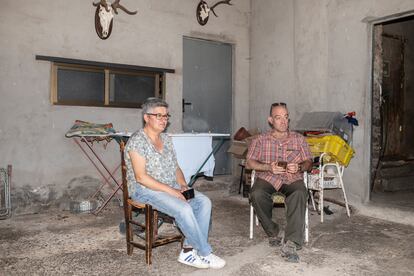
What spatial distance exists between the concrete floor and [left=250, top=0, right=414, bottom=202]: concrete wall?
1.19 m

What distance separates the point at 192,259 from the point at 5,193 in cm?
291

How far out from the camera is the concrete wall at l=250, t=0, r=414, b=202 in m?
5.07

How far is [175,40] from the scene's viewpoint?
6227mm

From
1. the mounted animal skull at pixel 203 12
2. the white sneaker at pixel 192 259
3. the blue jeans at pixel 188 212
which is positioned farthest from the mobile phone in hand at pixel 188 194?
the mounted animal skull at pixel 203 12

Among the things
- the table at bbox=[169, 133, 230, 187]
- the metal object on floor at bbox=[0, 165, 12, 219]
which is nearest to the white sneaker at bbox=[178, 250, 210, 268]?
the table at bbox=[169, 133, 230, 187]

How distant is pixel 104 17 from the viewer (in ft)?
18.0

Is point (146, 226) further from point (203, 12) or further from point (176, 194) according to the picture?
point (203, 12)

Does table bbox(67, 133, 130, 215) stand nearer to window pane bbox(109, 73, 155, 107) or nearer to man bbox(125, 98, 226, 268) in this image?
window pane bbox(109, 73, 155, 107)

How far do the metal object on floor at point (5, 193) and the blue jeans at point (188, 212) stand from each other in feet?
7.88

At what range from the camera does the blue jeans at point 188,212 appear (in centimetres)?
304

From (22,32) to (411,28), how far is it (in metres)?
6.61

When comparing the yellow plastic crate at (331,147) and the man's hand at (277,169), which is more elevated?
the yellow plastic crate at (331,147)

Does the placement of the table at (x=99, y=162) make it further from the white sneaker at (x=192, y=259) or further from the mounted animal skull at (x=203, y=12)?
the mounted animal skull at (x=203, y=12)

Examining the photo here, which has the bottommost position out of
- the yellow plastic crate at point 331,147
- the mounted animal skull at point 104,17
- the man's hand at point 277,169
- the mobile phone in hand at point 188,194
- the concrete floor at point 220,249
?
the concrete floor at point 220,249
